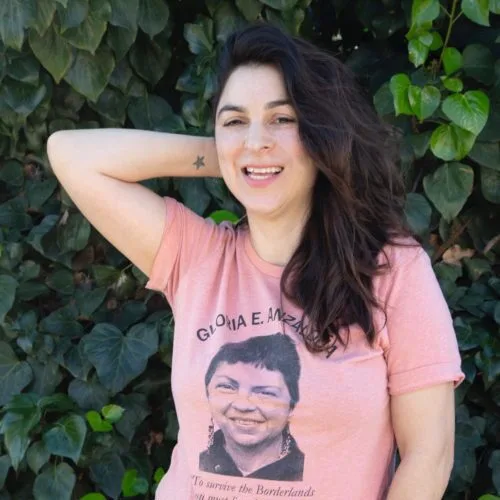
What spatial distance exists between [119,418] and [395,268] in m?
0.94

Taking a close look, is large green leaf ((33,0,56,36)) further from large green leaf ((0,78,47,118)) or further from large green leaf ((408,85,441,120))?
large green leaf ((408,85,441,120))

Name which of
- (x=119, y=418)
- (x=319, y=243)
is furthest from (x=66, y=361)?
(x=319, y=243)

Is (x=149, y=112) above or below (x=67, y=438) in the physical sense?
above

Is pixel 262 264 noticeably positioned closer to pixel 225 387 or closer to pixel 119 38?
pixel 225 387

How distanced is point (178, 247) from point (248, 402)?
358 mm

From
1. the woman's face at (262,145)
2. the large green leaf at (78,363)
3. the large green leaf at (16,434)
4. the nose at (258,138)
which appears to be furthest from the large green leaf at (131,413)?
the nose at (258,138)

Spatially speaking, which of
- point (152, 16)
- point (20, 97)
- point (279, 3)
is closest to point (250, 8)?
point (279, 3)

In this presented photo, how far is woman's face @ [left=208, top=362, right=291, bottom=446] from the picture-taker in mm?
1604

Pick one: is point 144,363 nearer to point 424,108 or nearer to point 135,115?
point 135,115

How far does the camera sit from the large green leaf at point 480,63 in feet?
6.75

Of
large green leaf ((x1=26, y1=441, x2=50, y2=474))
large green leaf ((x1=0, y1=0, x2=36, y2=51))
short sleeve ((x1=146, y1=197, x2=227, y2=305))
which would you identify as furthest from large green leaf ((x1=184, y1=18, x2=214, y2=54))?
large green leaf ((x1=26, y1=441, x2=50, y2=474))

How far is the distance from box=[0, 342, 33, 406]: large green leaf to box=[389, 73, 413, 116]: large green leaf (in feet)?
3.77

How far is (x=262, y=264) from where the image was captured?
5.75 feet

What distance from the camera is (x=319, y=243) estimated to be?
5.72ft
